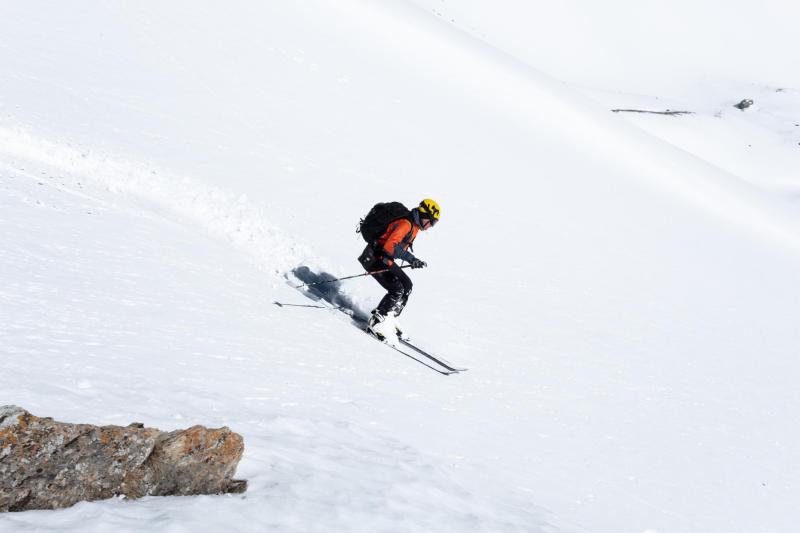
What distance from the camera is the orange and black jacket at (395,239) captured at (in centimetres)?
958

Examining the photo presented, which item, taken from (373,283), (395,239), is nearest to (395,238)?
(395,239)

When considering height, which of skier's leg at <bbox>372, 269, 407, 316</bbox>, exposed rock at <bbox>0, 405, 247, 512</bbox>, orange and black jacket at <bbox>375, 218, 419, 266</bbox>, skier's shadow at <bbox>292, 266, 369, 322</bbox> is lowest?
exposed rock at <bbox>0, 405, 247, 512</bbox>

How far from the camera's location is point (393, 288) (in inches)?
389

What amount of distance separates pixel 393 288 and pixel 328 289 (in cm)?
143

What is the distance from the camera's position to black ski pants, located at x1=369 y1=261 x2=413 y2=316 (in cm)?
973

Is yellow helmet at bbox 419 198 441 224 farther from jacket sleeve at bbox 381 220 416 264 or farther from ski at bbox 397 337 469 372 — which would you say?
ski at bbox 397 337 469 372

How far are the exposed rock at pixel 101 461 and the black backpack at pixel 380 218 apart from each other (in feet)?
20.3

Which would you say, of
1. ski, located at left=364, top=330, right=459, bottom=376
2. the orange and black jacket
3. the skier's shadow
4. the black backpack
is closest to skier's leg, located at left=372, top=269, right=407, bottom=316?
the orange and black jacket

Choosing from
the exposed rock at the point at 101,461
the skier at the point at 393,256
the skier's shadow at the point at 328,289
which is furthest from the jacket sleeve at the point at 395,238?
the exposed rock at the point at 101,461

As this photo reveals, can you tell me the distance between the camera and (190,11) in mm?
19406

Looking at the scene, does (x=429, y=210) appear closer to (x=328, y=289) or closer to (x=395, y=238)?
(x=395, y=238)

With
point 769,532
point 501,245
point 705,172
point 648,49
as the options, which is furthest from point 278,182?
point 648,49

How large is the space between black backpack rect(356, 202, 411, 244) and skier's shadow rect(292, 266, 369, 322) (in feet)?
4.09

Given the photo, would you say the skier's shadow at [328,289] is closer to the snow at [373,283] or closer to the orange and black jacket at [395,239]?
the snow at [373,283]
